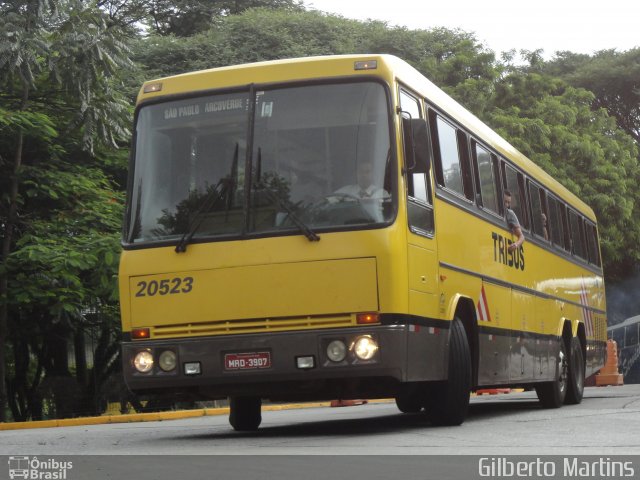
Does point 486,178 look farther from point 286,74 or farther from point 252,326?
point 252,326

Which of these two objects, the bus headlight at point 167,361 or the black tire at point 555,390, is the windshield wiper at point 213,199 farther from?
the black tire at point 555,390

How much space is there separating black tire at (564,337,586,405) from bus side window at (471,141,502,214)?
14.0 feet

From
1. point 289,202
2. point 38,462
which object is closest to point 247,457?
point 38,462

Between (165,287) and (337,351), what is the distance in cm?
165

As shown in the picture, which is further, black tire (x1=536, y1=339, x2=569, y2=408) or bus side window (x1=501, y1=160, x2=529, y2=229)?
black tire (x1=536, y1=339, x2=569, y2=408)

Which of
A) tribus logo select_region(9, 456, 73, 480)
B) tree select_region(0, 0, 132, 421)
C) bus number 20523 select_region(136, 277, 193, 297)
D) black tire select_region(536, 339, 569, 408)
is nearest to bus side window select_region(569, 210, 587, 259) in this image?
black tire select_region(536, 339, 569, 408)

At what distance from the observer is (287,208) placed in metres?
10.9

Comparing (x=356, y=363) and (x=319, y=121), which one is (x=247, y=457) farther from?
(x=319, y=121)

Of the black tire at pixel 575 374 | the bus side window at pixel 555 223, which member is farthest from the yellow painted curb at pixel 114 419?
the bus side window at pixel 555 223

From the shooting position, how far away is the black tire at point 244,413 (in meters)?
13.4

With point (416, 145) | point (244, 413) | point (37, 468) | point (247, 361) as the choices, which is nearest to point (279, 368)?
point (247, 361)

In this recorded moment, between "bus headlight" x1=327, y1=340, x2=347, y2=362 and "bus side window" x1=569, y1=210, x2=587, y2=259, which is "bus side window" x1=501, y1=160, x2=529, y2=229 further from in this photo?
"bus headlight" x1=327, y1=340, x2=347, y2=362

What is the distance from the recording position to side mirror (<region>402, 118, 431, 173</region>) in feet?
36.1

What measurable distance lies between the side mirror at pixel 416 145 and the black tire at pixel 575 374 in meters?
7.86
